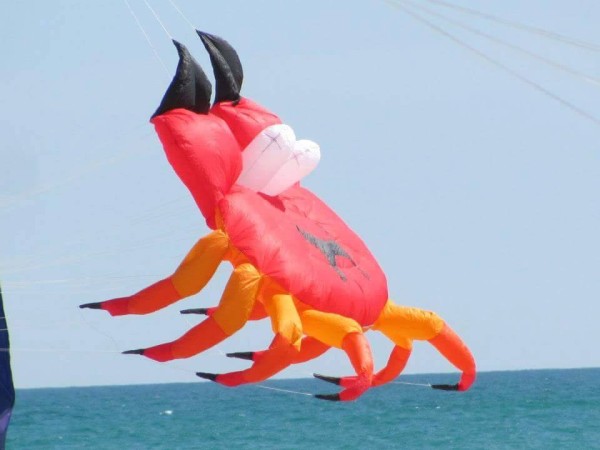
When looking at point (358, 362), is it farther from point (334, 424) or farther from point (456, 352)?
point (334, 424)

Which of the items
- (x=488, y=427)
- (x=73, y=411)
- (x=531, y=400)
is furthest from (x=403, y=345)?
(x=73, y=411)

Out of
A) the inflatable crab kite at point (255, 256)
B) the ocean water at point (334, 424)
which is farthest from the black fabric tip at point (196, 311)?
the ocean water at point (334, 424)

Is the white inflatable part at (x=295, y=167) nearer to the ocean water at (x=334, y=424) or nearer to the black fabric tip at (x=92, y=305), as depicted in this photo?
the black fabric tip at (x=92, y=305)

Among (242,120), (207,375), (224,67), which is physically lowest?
(207,375)

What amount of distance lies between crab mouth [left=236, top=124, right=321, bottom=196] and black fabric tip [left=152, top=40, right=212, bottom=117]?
2.53ft

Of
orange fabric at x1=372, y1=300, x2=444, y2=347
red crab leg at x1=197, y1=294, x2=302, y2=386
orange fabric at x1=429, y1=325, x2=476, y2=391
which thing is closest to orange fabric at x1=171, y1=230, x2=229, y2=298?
red crab leg at x1=197, y1=294, x2=302, y2=386

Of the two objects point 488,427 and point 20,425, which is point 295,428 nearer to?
point 488,427

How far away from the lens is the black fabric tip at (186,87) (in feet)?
53.4

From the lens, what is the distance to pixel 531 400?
77.2 meters

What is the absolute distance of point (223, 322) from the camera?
15.9 meters

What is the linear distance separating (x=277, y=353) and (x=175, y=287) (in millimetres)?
1149

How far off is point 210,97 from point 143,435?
4306 centimetres

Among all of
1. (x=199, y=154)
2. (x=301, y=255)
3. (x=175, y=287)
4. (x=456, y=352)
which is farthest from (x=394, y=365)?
(x=199, y=154)

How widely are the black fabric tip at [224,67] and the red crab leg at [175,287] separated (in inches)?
72.6
